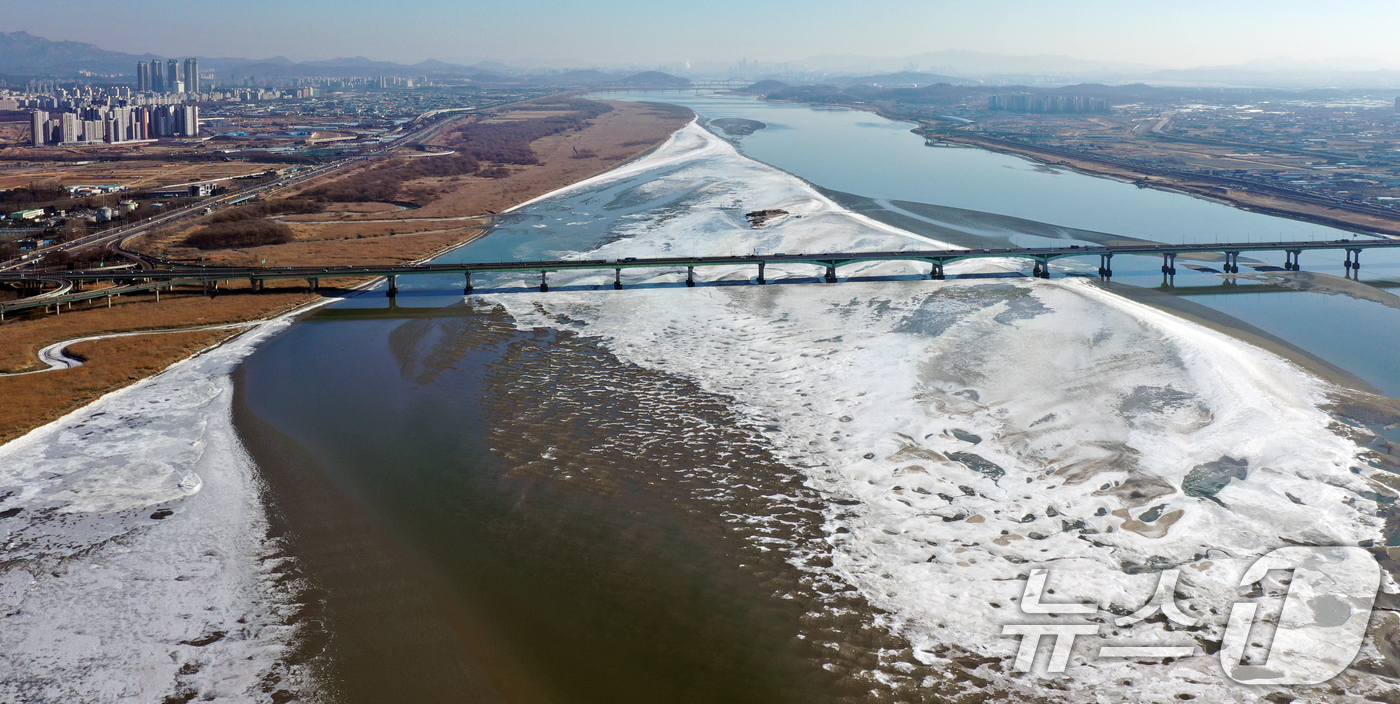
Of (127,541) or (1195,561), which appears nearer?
(1195,561)

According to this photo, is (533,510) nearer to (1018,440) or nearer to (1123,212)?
(1018,440)

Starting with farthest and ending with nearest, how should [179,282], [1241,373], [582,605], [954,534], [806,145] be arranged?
[806,145] → [179,282] → [1241,373] → [954,534] → [582,605]

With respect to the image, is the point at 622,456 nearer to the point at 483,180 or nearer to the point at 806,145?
the point at 483,180

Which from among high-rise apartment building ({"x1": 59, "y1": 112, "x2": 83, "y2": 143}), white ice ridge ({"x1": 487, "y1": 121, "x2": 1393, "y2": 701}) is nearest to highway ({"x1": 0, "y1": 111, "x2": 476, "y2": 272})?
white ice ridge ({"x1": 487, "y1": 121, "x2": 1393, "y2": 701})

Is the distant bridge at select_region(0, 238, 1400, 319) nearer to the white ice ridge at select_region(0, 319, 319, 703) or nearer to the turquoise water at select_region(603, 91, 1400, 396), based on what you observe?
the turquoise water at select_region(603, 91, 1400, 396)

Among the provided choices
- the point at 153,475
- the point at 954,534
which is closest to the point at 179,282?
the point at 153,475
